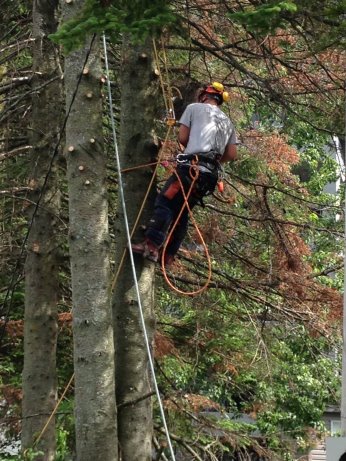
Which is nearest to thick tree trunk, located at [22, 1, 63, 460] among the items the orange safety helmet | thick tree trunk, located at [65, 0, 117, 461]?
the orange safety helmet

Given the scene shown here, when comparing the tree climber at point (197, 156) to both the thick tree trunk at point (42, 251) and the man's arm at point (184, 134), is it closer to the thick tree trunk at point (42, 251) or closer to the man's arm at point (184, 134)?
the man's arm at point (184, 134)

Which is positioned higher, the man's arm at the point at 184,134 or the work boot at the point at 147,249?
the man's arm at the point at 184,134

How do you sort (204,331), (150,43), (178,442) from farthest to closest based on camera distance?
(204,331) → (178,442) → (150,43)

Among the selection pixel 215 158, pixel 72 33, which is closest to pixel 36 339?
pixel 215 158

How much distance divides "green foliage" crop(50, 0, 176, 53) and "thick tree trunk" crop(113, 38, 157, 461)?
1.28 metres

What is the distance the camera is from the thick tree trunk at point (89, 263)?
6.69 m

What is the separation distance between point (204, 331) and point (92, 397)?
16.9ft

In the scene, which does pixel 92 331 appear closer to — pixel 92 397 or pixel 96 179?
pixel 92 397

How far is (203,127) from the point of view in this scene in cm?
779

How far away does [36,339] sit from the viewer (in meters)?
10.4

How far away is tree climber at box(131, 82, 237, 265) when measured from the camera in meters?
7.58

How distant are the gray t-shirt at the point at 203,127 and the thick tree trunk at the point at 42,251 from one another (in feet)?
9.51

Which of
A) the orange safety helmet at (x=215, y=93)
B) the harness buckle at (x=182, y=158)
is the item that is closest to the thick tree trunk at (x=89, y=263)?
the harness buckle at (x=182, y=158)

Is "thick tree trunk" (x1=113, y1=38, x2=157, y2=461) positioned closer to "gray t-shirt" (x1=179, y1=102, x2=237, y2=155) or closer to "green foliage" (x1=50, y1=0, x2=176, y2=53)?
"gray t-shirt" (x1=179, y1=102, x2=237, y2=155)
